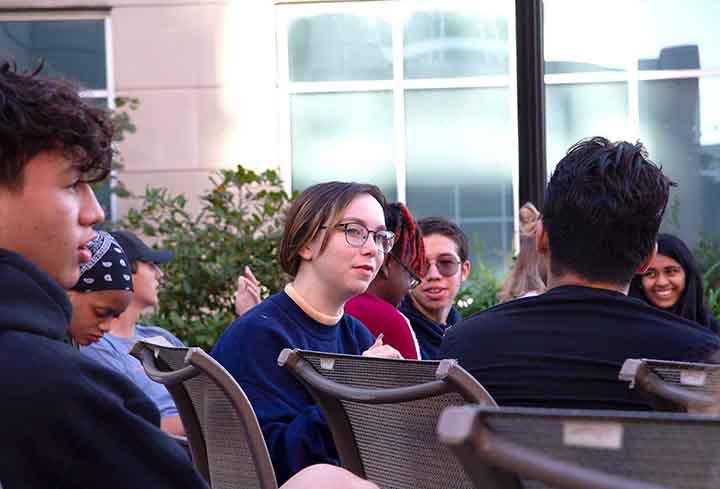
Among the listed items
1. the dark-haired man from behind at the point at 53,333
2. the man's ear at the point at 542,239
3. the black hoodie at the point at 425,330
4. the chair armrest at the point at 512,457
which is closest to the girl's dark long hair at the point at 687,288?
the black hoodie at the point at 425,330

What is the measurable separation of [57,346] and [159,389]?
3598mm

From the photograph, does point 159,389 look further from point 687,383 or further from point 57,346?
point 57,346

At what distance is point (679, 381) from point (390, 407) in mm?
558

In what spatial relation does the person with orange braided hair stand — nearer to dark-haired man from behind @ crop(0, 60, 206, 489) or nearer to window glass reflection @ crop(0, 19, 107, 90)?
dark-haired man from behind @ crop(0, 60, 206, 489)

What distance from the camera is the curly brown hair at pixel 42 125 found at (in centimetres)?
203

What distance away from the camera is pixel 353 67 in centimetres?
1126

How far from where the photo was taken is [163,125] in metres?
11.0

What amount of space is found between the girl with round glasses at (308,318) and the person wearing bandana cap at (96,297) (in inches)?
29.2

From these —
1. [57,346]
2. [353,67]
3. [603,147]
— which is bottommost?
[57,346]

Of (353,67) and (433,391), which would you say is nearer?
(433,391)

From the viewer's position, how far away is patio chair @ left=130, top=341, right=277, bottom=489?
3041mm

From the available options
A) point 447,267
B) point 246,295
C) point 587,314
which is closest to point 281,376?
point 587,314

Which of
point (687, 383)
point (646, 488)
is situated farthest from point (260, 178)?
point (646, 488)

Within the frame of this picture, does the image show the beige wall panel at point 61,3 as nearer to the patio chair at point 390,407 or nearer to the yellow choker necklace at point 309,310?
the yellow choker necklace at point 309,310
